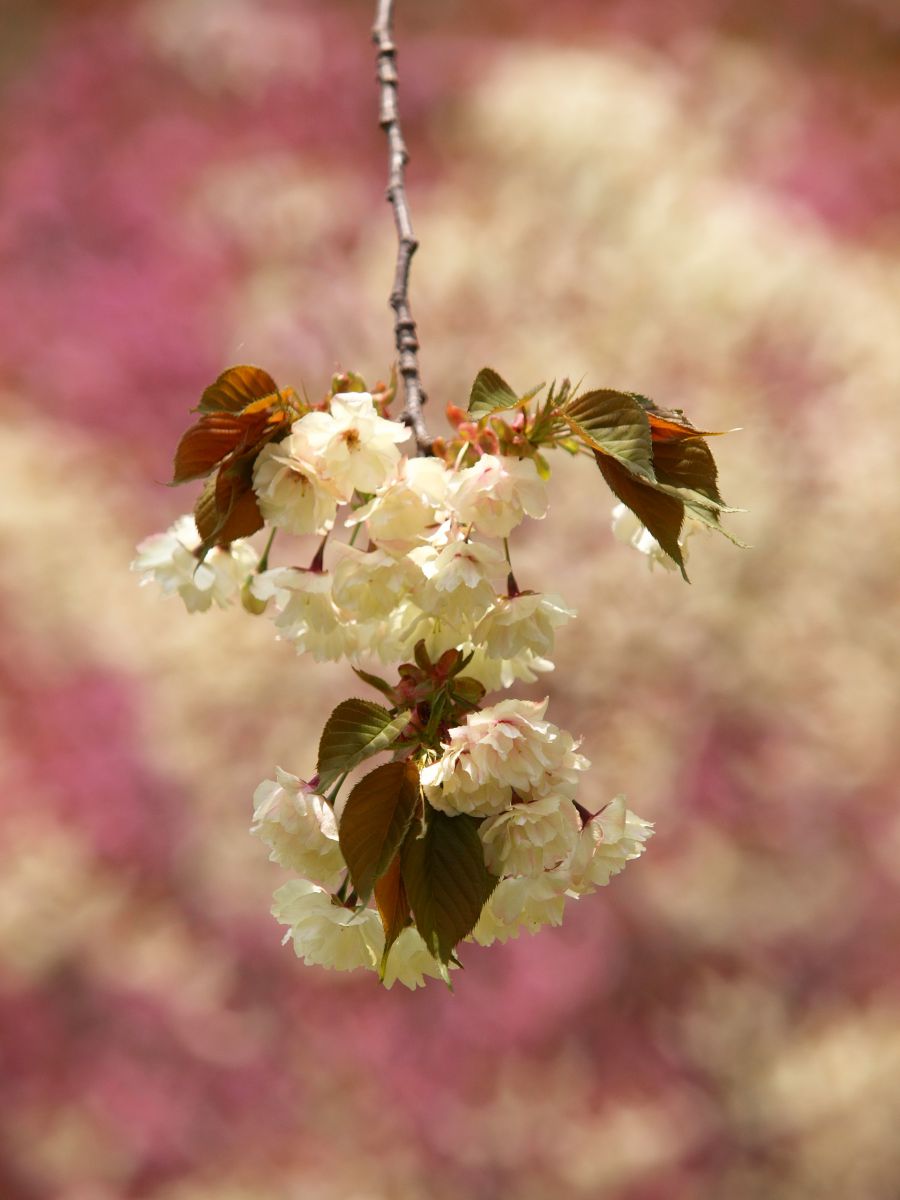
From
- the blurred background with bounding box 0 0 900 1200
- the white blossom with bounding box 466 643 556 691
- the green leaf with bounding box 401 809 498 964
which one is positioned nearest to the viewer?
the green leaf with bounding box 401 809 498 964

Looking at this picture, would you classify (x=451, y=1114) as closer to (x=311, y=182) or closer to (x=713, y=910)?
(x=713, y=910)

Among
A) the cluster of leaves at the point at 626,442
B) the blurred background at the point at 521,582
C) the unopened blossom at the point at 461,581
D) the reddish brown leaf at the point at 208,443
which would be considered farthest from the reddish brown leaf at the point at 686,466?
the blurred background at the point at 521,582

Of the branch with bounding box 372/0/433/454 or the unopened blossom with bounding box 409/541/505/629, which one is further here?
the branch with bounding box 372/0/433/454

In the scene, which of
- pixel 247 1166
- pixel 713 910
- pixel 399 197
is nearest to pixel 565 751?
pixel 399 197

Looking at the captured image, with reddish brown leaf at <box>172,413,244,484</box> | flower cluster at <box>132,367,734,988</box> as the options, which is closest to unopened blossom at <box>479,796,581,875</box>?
flower cluster at <box>132,367,734,988</box>

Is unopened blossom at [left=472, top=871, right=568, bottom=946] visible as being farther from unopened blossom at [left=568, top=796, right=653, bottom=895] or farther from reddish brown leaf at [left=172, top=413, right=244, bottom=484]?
reddish brown leaf at [left=172, top=413, right=244, bottom=484]

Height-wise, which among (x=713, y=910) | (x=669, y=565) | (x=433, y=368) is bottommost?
Answer: (x=669, y=565)

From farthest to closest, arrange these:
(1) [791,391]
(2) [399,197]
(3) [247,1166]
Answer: (1) [791,391] < (3) [247,1166] < (2) [399,197]
